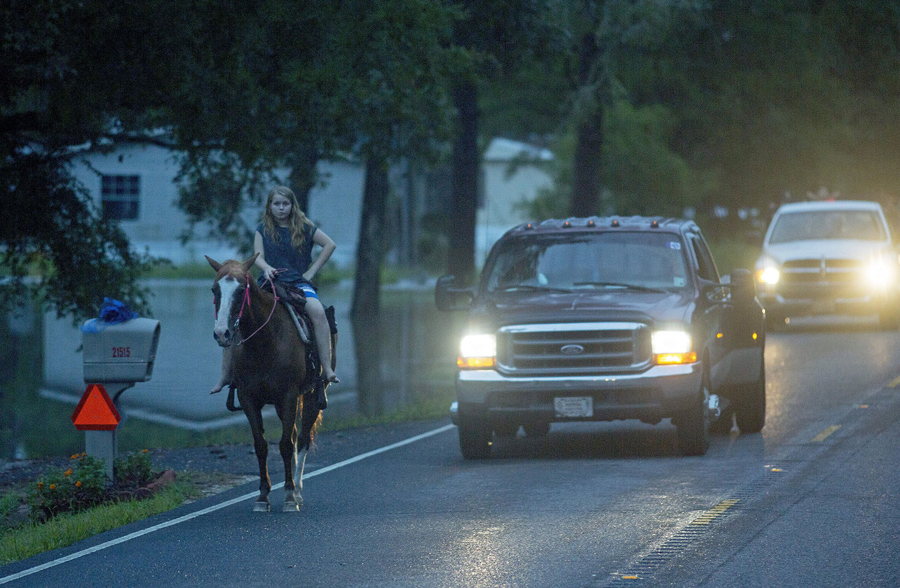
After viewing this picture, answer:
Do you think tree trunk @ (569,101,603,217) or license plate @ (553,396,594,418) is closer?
license plate @ (553,396,594,418)

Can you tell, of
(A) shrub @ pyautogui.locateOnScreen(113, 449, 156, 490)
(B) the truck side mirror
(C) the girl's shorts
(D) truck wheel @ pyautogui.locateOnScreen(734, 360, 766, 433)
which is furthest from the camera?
(D) truck wheel @ pyautogui.locateOnScreen(734, 360, 766, 433)

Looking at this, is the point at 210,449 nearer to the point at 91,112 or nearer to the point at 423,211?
the point at 91,112

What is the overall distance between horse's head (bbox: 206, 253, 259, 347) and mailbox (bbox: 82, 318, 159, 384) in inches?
58.6

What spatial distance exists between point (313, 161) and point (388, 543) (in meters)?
10.8

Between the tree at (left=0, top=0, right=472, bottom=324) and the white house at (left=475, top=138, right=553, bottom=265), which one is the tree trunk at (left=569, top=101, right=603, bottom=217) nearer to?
the tree at (left=0, top=0, right=472, bottom=324)

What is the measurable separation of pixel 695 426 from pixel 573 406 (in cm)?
107

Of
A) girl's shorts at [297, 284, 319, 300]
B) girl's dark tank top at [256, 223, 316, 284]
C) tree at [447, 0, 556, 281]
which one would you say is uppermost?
tree at [447, 0, 556, 281]

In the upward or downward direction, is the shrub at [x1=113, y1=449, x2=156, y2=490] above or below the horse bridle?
below

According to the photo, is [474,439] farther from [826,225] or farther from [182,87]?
[826,225]

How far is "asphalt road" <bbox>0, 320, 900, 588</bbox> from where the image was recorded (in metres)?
7.78

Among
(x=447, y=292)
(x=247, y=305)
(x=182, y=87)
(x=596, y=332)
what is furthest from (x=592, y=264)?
(x=182, y=87)

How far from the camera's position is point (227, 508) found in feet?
33.4

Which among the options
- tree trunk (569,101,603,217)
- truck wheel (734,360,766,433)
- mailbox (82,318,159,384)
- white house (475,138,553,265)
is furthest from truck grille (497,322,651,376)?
white house (475,138,553,265)

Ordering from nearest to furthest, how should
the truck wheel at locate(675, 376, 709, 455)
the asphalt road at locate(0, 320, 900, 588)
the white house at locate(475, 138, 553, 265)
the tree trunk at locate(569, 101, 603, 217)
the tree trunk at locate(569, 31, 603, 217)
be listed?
the asphalt road at locate(0, 320, 900, 588)
the truck wheel at locate(675, 376, 709, 455)
the tree trunk at locate(569, 31, 603, 217)
the tree trunk at locate(569, 101, 603, 217)
the white house at locate(475, 138, 553, 265)
